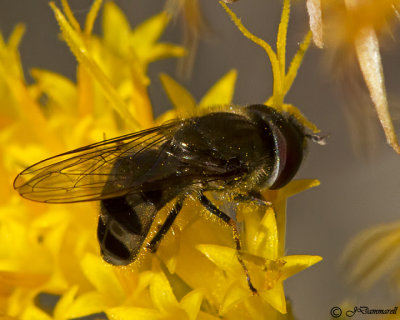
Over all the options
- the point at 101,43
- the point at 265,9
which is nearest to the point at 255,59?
the point at 265,9

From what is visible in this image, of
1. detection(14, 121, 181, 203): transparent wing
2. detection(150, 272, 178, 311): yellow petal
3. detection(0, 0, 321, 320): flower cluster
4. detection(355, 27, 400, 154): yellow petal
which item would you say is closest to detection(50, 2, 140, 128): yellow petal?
detection(0, 0, 321, 320): flower cluster

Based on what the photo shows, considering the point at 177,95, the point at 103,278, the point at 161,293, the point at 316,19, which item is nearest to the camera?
the point at 316,19

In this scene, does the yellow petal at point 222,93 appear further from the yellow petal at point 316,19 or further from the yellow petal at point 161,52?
the yellow petal at point 316,19

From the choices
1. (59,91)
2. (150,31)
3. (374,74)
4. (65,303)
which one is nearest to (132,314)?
(65,303)

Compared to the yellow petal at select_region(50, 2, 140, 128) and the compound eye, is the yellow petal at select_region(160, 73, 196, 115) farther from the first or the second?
the compound eye

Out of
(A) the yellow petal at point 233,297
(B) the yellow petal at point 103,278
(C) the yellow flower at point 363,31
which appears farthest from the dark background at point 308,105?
(B) the yellow petal at point 103,278

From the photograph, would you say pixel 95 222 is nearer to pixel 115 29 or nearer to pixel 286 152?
pixel 286 152
